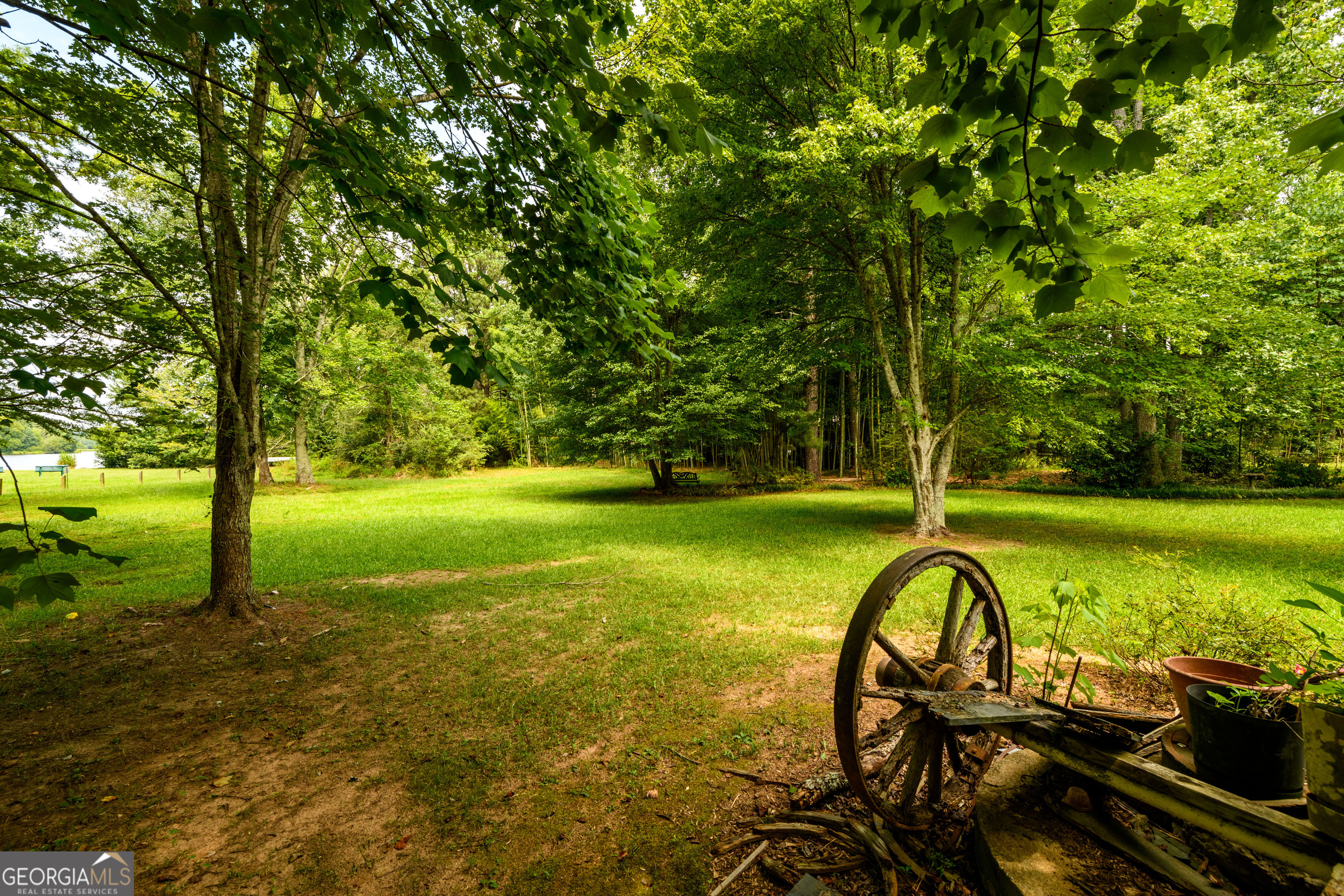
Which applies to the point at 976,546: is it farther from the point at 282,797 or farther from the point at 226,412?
the point at 226,412

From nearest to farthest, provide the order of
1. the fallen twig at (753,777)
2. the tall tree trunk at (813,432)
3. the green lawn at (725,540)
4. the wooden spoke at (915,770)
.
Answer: the wooden spoke at (915,770) → the fallen twig at (753,777) → the green lawn at (725,540) → the tall tree trunk at (813,432)

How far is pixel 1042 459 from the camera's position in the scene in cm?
2055

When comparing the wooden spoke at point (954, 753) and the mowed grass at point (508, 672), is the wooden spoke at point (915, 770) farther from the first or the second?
the mowed grass at point (508, 672)

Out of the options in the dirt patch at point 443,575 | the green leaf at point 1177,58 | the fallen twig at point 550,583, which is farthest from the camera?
the dirt patch at point 443,575

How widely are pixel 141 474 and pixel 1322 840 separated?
124ft

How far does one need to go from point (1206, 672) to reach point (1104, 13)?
2706 mm

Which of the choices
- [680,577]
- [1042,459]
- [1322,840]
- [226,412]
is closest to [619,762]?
[1322,840]

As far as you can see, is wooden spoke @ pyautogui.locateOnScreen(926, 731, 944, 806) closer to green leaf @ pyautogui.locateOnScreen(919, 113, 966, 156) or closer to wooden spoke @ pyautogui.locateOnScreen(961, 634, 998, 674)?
wooden spoke @ pyautogui.locateOnScreen(961, 634, 998, 674)

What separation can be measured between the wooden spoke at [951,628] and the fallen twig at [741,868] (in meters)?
1.32

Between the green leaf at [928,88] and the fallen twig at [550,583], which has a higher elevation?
the green leaf at [928,88]

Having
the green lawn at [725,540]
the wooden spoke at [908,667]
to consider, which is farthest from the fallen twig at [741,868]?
the green lawn at [725,540]

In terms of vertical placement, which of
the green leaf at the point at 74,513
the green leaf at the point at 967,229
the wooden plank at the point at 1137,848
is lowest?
the wooden plank at the point at 1137,848

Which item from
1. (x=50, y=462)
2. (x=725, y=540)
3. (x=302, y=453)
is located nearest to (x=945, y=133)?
(x=725, y=540)

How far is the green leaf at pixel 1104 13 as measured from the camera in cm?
146
